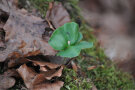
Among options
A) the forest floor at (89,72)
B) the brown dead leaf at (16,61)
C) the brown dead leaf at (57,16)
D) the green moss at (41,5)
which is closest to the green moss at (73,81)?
the forest floor at (89,72)

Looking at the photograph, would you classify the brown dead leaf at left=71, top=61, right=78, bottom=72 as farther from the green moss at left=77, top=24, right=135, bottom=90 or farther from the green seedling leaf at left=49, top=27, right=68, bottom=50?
the green seedling leaf at left=49, top=27, right=68, bottom=50

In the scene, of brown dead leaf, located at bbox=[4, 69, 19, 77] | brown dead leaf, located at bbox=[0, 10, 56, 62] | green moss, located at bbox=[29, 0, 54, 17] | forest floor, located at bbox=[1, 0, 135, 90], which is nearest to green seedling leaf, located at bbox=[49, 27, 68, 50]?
brown dead leaf, located at bbox=[0, 10, 56, 62]

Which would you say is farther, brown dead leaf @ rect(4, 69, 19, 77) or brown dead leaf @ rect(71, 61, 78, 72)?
brown dead leaf @ rect(71, 61, 78, 72)

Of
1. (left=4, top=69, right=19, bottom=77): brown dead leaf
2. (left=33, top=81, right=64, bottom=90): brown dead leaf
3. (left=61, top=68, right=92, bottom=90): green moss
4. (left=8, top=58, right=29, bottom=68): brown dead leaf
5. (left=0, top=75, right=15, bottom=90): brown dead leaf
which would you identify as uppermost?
(left=8, top=58, right=29, bottom=68): brown dead leaf

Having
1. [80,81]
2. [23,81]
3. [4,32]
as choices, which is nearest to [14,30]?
[4,32]

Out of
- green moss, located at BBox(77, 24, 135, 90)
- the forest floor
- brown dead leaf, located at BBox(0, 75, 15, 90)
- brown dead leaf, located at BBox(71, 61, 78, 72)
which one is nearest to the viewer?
brown dead leaf, located at BBox(0, 75, 15, 90)

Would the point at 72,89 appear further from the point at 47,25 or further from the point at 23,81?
the point at 47,25

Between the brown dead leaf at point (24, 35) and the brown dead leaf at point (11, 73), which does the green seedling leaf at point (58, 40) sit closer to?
the brown dead leaf at point (24, 35)
